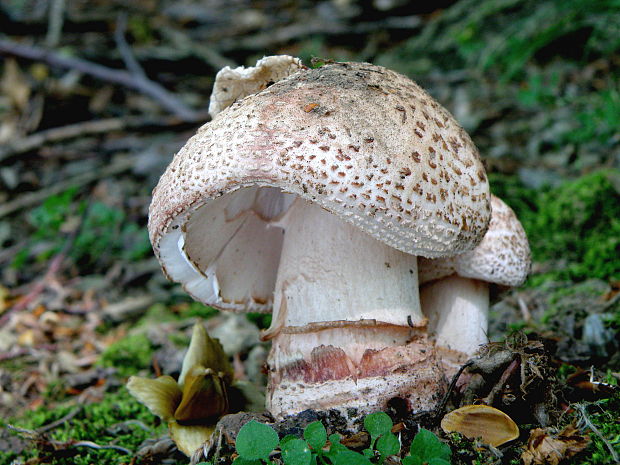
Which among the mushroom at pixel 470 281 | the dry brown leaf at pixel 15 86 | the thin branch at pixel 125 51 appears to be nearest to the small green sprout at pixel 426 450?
the mushroom at pixel 470 281

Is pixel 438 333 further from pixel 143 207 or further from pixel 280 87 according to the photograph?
pixel 143 207

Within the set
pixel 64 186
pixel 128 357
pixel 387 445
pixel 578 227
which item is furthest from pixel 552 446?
pixel 64 186

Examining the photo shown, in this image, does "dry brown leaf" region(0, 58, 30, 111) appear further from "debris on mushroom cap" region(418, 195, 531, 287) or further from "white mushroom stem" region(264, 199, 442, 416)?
"debris on mushroom cap" region(418, 195, 531, 287)

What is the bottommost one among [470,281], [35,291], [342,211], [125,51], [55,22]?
[35,291]

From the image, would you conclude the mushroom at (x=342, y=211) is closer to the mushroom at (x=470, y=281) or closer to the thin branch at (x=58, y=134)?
the mushroom at (x=470, y=281)

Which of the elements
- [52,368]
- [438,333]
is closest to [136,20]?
[52,368]

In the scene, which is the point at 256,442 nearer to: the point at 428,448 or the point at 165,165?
the point at 428,448
